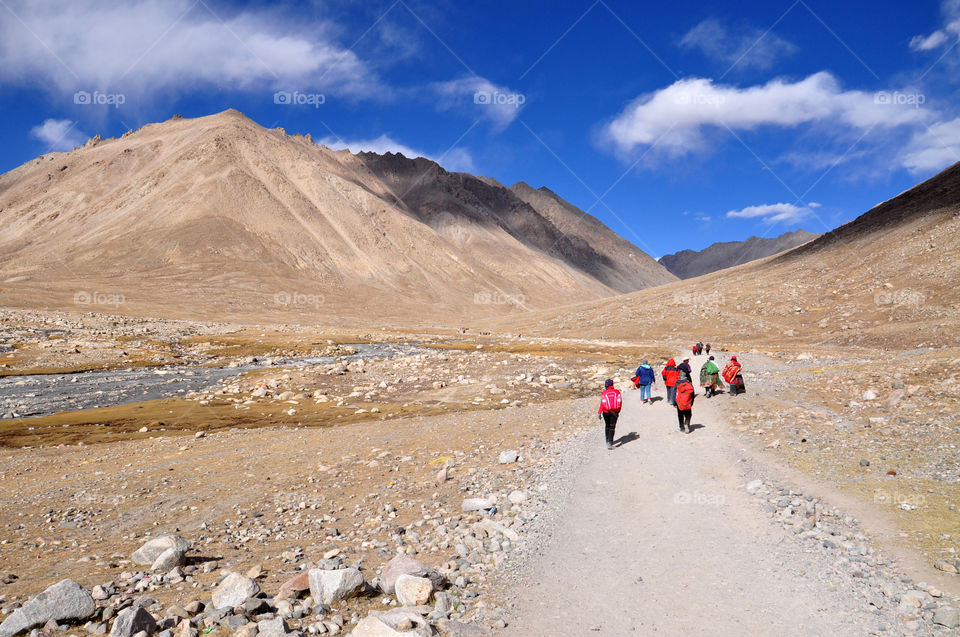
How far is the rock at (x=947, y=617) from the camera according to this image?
584 centimetres

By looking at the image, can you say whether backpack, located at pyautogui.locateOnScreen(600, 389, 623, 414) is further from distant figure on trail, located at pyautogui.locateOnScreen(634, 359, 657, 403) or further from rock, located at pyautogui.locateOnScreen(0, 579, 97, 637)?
rock, located at pyautogui.locateOnScreen(0, 579, 97, 637)

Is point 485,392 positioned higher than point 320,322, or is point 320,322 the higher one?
point 320,322

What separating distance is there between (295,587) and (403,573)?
4.99ft

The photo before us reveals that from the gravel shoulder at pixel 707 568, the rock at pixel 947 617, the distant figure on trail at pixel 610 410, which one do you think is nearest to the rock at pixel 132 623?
the gravel shoulder at pixel 707 568

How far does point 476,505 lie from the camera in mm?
10586

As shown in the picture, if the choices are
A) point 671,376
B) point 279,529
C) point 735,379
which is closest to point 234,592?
point 279,529

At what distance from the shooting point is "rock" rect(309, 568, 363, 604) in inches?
274

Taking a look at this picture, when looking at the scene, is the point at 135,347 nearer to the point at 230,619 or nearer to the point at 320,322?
the point at 320,322

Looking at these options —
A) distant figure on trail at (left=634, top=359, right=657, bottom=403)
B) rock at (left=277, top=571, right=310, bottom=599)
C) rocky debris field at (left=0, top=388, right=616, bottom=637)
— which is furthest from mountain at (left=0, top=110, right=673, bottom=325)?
rock at (left=277, top=571, right=310, bottom=599)

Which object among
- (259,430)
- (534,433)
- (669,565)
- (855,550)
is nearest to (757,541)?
(855,550)

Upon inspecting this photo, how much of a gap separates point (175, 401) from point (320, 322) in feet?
269

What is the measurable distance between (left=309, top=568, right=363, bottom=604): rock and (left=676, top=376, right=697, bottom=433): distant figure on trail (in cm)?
1179

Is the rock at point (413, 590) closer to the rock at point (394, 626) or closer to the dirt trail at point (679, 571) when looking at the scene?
the rock at point (394, 626)

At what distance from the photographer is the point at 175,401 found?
101 ft
